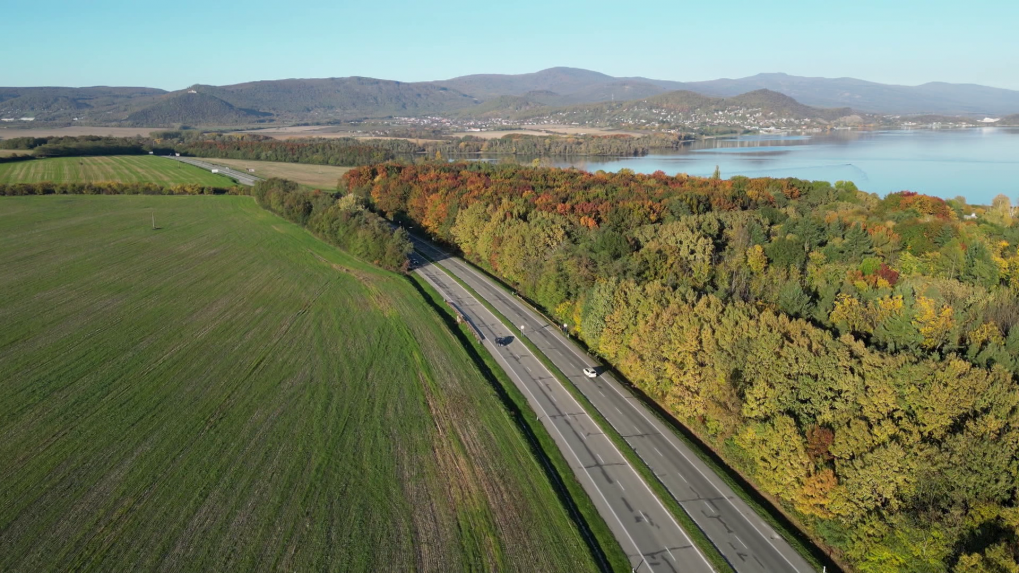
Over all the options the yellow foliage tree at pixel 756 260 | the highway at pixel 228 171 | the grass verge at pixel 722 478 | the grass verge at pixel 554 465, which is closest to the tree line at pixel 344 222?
the grass verge at pixel 554 465

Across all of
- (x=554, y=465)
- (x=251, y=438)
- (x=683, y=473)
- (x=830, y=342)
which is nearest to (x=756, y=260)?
(x=830, y=342)

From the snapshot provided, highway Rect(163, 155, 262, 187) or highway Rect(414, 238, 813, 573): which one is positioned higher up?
highway Rect(163, 155, 262, 187)

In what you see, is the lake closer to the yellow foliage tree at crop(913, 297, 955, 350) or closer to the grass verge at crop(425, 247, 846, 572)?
the yellow foliage tree at crop(913, 297, 955, 350)

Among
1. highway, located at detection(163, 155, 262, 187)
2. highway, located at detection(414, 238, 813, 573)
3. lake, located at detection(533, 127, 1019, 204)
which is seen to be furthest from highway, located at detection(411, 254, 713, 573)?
lake, located at detection(533, 127, 1019, 204)

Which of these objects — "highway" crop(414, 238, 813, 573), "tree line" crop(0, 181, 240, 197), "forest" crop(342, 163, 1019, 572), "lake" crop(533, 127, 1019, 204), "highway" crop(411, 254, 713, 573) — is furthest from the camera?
"lake" crop(533, 127, 1019, 204)

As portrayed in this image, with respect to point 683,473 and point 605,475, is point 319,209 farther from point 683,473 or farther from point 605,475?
point 683,473

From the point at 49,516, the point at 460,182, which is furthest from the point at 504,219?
the point at 49,516

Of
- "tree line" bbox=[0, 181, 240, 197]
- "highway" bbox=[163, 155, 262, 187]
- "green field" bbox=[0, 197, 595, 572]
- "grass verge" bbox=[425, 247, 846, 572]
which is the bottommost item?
"grass verge" bbox=[425, 247, 846, 572]
